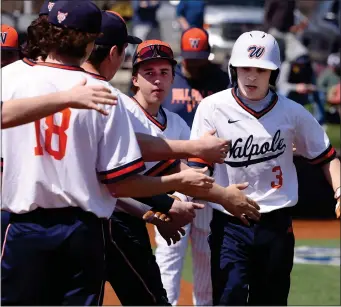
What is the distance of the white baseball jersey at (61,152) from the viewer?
4344 millimetres

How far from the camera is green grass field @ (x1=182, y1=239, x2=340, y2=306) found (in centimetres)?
873

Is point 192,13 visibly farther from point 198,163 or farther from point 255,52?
point 198,163

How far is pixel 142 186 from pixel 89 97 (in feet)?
2.24

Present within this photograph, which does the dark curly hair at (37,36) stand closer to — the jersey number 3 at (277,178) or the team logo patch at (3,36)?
the jersey number 3 at (277,178)

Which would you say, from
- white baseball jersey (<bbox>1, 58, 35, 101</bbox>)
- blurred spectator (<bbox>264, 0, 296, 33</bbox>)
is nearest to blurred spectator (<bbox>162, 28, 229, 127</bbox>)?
white baseball jersey (<bbox>1, 58, 35, 101</bbox>)

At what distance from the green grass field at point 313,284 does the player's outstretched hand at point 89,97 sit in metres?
4.86

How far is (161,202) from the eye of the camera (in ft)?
17.9

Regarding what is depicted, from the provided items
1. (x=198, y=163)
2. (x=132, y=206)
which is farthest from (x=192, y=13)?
(x=132, y=206)

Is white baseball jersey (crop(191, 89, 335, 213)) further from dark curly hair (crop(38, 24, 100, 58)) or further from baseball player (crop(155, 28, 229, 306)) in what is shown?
dark curly hair (crop(38, 24, 100, 58))

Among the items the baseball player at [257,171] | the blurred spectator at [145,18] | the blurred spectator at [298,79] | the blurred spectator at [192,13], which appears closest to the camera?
the baseball player at [257,171]

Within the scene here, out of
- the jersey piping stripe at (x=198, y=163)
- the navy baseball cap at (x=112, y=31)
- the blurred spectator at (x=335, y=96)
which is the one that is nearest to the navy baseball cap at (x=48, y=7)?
the navy baseball cap at (x=112, y=31)

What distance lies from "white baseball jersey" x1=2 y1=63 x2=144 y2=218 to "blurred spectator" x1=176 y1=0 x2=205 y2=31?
9818 millimetres

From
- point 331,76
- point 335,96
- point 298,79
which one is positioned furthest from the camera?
point 331,76

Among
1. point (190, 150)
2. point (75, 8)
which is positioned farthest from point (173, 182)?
point (75, 8)
